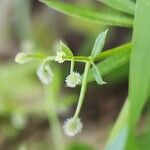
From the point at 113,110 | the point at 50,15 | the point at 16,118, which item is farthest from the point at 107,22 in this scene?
the point at 50,15

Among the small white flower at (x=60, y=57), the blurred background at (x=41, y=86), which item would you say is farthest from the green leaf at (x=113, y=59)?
the blurred background at (x=41, y=86)

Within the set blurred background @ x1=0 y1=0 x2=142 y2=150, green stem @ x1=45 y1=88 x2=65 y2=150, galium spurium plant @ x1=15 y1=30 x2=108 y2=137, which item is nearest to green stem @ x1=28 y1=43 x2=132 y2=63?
galium spurium plant @ x1=15 y1=30 x2=108 y2=137

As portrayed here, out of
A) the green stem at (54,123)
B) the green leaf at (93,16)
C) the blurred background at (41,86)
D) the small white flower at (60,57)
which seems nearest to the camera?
the small white flower at (60,57)

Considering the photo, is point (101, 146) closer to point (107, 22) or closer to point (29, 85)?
point (29, 85)

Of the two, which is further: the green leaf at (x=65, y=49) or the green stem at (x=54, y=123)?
the green stem at (x=54, y=123)

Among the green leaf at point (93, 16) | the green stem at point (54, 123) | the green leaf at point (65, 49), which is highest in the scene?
the green stem at point (54, 123)

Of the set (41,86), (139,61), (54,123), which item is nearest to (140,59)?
(139,61)

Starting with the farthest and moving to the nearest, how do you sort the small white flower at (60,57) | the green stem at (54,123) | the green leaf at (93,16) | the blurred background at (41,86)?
the blurred background at (41,86) → the green stem at (54,123) → the green leaf at (93,16) → the small white flower at (60,57)

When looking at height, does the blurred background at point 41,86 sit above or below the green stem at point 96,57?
above

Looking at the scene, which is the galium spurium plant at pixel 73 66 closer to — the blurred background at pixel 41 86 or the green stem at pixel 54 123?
the green stem at pixel 54 123
